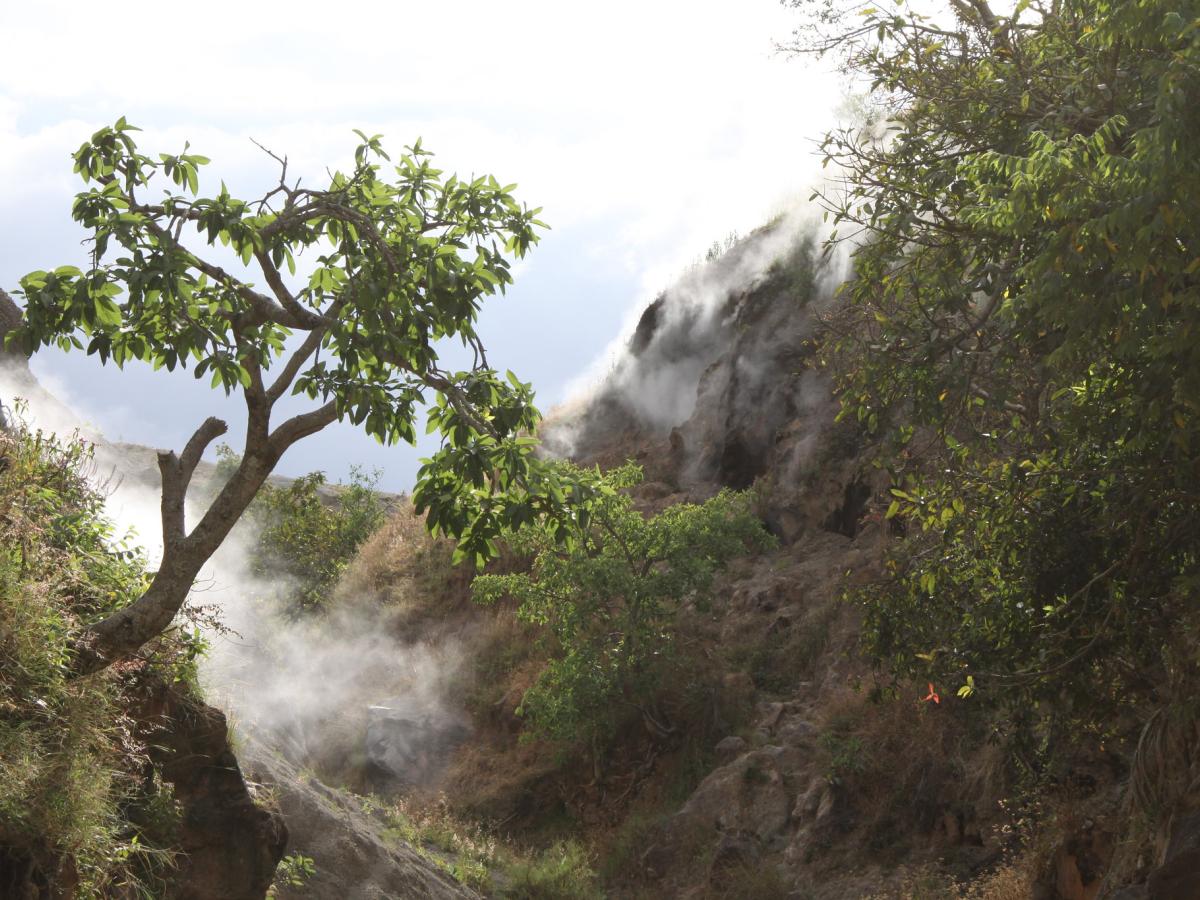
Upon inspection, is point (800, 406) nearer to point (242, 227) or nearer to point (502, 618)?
point (502, 618)

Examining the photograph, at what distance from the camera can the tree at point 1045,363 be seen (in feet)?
20.1

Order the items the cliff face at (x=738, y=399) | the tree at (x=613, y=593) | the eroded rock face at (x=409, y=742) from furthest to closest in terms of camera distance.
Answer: the cliff face at (x=738, y=399) → the eroded rock face at (x=409, y=742) → the tree at (x=613, y=593)

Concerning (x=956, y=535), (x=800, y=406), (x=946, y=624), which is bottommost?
(x=946, y=624)

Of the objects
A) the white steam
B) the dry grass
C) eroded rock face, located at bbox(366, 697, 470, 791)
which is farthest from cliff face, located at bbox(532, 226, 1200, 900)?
the white steam

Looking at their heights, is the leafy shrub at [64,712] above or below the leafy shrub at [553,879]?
above

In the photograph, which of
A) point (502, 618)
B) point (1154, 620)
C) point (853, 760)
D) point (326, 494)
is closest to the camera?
point (1154, 620)

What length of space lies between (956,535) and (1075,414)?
202 centimetres

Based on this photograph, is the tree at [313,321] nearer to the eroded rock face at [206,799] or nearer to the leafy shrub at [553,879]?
the eroded rock face at [206,799]

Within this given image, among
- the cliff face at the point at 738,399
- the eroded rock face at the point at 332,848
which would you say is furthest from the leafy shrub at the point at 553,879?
the cliff face at the point at 738,399

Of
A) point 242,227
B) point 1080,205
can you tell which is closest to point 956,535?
point 1080,205

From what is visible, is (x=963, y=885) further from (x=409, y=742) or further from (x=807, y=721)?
(x=409, y=742)

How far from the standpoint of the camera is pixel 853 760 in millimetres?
16078

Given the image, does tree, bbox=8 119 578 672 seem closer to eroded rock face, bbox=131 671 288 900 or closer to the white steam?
eroded rock face, bbox=131 671 288 900

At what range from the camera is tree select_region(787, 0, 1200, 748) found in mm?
6117
